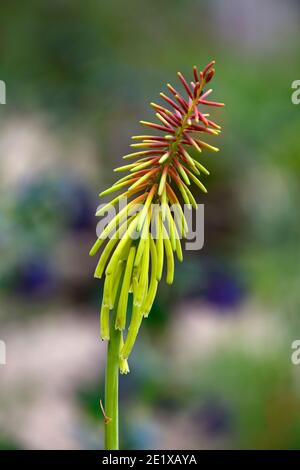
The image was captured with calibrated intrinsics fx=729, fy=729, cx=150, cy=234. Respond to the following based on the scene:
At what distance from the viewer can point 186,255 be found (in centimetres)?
301

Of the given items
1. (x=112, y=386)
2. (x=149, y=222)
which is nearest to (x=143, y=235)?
(x=149, y=222)

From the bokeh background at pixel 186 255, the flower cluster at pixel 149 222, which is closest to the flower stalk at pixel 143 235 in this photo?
the flower cluster at pixel 149 222

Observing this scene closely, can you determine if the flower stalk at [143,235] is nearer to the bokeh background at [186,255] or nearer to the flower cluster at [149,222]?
the flower cluster at [149,222]

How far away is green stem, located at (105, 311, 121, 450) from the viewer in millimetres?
611

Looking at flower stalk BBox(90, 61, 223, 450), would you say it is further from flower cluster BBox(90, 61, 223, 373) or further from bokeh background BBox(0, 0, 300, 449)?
bokeh background BBox(0, 0, 300, 449)

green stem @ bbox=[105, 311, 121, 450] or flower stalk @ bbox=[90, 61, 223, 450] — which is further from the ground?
flower stalk @ bbox=[90, 61, 223, 450]

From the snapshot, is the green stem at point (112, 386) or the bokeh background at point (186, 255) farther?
the bokeh background at point (186, 255)

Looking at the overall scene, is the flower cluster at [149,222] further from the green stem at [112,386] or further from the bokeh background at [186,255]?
the bokeh background at [186,255]

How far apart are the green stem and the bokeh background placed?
3.47 feet

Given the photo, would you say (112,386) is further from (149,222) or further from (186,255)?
(186,255)

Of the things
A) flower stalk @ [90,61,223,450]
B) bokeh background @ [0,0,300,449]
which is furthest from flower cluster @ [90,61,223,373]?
bokeh background @ [0,0,300,449]

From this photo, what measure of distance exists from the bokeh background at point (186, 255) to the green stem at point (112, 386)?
3.47 ft

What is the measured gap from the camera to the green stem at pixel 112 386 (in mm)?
611

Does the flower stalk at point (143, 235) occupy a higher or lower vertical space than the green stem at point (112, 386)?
higher
